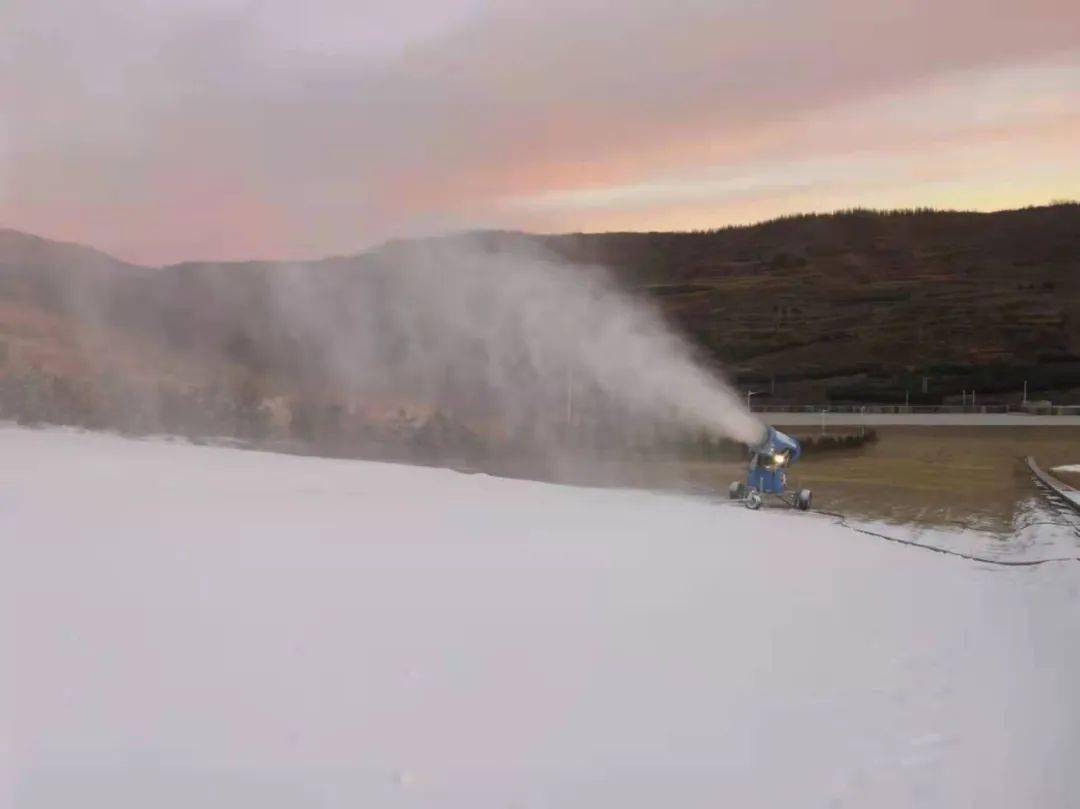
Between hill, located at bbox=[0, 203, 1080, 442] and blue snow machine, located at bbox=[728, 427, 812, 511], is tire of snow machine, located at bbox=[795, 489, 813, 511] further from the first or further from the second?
hill, located at bbox=[0, 203, 1080, 442]

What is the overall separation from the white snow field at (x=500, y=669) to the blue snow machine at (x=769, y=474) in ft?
7.19

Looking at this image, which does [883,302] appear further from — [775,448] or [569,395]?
[775,448]

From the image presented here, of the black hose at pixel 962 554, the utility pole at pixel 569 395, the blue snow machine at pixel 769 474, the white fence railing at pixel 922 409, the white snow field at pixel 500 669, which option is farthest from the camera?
the utility pole at pixel 569 395

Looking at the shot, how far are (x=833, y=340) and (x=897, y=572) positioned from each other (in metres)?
7.10

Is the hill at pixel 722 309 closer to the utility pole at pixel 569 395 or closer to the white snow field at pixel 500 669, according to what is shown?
the utility pole at pixel 569 395

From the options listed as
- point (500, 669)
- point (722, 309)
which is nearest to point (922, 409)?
point (722, 309)

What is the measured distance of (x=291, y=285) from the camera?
10.8 meters

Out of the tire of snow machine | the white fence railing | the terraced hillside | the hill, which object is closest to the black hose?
the tire of snow machine

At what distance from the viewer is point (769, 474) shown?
292 inches

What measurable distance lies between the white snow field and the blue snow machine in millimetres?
2191

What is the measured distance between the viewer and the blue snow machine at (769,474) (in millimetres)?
7387

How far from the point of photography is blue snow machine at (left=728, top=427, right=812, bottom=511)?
739 cm

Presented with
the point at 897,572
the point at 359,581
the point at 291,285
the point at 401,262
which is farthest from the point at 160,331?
the point at 897,572

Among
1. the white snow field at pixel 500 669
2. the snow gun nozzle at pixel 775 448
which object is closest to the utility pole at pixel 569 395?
the snow gun nozzle at pixel 775 448
